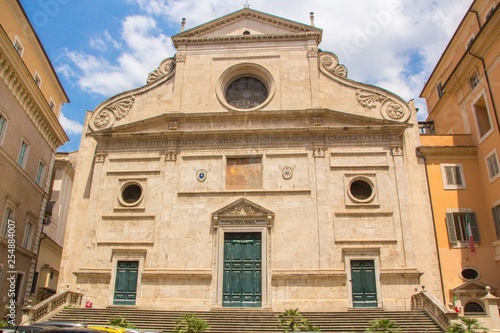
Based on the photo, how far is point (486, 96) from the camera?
20.9 m

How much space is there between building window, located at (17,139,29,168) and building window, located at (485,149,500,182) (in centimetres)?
2255

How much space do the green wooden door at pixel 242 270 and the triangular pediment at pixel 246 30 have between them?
36.1 ft

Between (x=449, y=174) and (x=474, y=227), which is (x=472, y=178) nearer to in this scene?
(x=449, y=174)

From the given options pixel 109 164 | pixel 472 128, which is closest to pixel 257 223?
pixel 109 164

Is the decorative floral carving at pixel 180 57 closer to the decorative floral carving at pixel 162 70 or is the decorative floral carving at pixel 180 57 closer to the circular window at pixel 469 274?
the decorative floral carving at pixel 162 70

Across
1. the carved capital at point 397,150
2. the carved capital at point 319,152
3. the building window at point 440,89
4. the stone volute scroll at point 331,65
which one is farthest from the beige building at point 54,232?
the building window at point 440,89

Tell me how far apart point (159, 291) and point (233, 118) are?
903 centimetres

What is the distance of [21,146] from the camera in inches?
904

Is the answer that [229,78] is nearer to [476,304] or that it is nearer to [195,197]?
Result: [195,197]

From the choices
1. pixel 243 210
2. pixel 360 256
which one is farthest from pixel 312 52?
pixel 360 256

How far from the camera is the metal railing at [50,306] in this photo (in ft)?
55.0

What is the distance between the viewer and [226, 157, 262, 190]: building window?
21750 millimetres

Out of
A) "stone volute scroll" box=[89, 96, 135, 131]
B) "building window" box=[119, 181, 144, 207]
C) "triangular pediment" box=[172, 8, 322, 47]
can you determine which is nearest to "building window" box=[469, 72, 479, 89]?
"triangular pediment" box=[172, 8, 322, 47]

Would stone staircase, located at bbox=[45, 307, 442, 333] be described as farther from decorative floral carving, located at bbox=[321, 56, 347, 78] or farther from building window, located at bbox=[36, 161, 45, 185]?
decorative floral carving, located at bbox=[321, 56, 347, 78]
